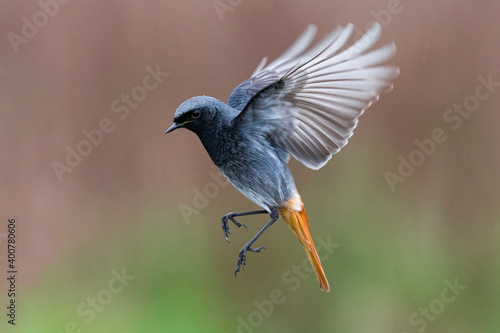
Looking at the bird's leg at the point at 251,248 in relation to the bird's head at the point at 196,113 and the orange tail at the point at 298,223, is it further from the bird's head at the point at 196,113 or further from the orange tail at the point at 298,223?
the bird's head at the point at 196,113

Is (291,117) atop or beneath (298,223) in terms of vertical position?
atop

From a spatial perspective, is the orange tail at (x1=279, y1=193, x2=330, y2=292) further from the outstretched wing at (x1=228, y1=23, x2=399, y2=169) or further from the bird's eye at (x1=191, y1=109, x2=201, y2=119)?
the bird's eye at (x1=191, y1=109, x2=201, y2=119)

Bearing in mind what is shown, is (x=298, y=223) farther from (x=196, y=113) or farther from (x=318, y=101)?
(x=196, y=113)

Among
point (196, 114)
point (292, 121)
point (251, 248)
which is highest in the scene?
point (196, 114)

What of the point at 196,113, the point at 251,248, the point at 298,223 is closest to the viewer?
the point at 196,113

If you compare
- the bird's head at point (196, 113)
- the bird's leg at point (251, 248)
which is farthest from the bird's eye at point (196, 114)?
the bird's leg at point (251, 248)

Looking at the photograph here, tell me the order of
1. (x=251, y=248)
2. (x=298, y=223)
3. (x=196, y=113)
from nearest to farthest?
(x=196, y=113), (x=251, y=248), (x=298, y=223)

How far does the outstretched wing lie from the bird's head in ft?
0.33

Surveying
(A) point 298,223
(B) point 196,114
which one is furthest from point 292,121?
(B) point 196,114

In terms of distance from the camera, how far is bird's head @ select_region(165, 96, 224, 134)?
4.90ft

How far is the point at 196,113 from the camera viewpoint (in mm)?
1520

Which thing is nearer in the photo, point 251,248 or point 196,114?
point 196,114

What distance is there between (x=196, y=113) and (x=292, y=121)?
1.37 feet

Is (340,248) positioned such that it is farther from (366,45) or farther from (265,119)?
(366,45)
